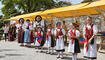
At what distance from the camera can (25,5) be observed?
2914 cm

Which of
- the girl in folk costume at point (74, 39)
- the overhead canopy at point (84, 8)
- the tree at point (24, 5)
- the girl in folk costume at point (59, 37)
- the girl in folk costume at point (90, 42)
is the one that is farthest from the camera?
the tree at point (24, 5)

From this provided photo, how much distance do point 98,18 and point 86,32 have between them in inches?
325

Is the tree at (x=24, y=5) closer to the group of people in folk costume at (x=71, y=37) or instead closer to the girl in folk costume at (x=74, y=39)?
the group of people in folk costume at (x=71, y=37)

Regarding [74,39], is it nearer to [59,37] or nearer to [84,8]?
[59,37]

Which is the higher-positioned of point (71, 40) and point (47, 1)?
point (47, 1)

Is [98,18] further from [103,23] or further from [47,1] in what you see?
[47,1]

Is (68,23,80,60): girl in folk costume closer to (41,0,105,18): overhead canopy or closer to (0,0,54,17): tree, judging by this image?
(41,0,105,18): overhead canopy

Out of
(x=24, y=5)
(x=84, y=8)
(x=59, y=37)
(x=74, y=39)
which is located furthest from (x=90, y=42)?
(x=24, y=5)

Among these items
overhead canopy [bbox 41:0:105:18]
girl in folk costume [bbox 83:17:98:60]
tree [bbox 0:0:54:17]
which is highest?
tree [bbox 0:0:54:17]

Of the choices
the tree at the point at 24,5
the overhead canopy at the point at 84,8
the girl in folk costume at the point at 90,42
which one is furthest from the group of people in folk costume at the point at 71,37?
the tree at the point at 24,5

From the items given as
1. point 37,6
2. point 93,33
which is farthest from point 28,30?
point 37,6

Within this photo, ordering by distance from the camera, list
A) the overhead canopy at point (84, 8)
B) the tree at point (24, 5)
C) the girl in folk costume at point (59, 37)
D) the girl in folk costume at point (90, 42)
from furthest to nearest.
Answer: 1. the tree at point (24, 5)
2. the overhead canopy at point (84, 8)
3. the girl in folk costume at point (59, 37)
4. the girl in folk costume at point (90, 42)

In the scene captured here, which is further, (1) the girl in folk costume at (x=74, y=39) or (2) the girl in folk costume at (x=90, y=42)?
(1) the girl in folk costume at (x=74, y=39)

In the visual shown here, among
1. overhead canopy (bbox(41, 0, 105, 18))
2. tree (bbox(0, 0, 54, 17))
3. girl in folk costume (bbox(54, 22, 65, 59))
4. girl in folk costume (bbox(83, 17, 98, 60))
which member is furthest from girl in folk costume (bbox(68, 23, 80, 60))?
tree (bbox(0, 0, 54, 17))
